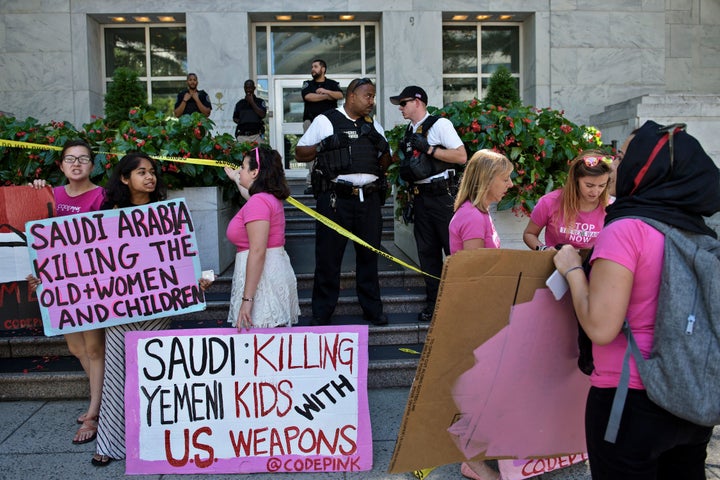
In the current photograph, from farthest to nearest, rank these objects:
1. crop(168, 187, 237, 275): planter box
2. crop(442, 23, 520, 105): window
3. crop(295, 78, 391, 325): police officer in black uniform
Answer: crop(442, 23, 520, 105): window → crop(168, 187, 237, 275): planter box → crop(295, 78, 391, 325): police officer in black uniform

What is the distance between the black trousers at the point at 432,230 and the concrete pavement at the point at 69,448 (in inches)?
45.8

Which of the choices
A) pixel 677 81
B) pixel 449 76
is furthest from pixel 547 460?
pixel 677 81

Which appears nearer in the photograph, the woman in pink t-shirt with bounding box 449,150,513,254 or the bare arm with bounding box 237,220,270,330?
the woman in pink t-shirt with bounding box 449,150,513,254

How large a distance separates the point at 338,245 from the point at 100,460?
91.8 inches

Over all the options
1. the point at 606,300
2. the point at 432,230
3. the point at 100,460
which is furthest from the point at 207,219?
the point at 606,300

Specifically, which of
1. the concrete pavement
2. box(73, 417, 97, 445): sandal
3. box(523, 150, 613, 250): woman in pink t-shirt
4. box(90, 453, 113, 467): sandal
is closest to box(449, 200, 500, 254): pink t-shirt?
box(523, 150, 613, 250): woman in pink t-shirt

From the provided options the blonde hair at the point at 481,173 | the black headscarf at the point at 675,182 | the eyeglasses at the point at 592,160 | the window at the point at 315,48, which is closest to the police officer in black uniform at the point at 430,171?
the eyeglasses at the point at 592,160

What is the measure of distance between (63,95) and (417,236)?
1006 cm

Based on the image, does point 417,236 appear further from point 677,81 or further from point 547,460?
point 677,81

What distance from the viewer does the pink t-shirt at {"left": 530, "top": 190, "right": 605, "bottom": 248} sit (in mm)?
3928

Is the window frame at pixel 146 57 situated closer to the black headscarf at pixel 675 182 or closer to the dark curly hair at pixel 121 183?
the dark curly hair at pixel 121 183

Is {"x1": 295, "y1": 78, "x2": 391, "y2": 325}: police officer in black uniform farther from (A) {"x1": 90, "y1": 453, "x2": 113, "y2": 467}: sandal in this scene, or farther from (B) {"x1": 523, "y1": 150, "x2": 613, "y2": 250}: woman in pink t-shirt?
(A) {"x1": 90, "y1": 453, "x2": 113, "y2": 467}: sandal

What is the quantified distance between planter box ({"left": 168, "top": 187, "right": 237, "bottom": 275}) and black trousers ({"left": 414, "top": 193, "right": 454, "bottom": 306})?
2191mm

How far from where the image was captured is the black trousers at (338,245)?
17.0 ft
